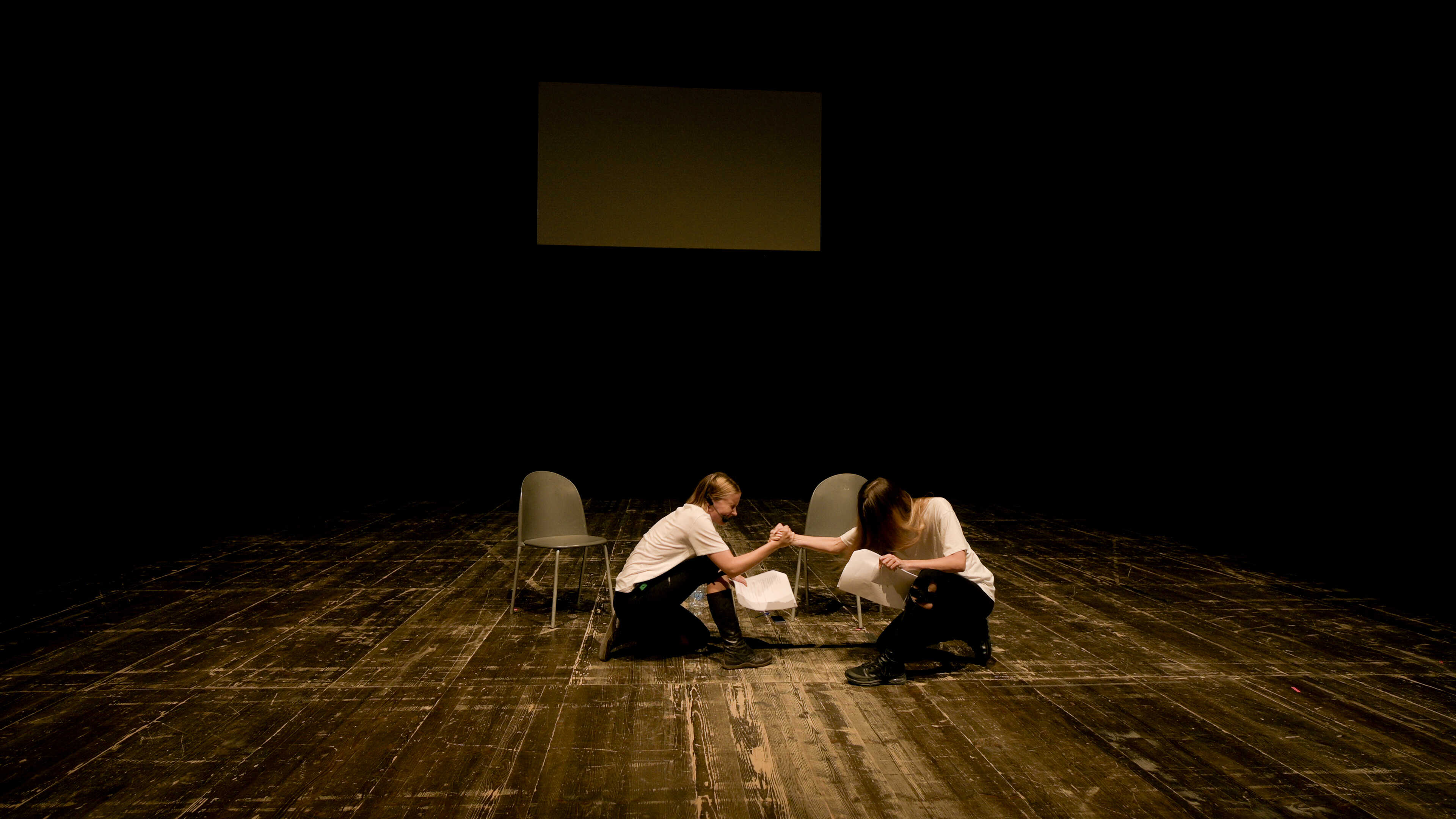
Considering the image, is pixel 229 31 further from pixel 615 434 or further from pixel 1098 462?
pixel 1098 462

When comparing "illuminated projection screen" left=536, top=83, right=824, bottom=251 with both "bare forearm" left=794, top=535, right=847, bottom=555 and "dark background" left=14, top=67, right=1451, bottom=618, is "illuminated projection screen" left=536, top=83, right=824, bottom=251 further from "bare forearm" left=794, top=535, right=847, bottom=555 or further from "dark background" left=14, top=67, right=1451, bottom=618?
"bare forearm" left=794, top=535, right=847, bottom=555

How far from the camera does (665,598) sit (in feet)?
9.14

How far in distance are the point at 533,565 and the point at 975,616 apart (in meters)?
2.90

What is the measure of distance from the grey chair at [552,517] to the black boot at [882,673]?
1282mm

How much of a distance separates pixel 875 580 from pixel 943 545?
29 centimetres

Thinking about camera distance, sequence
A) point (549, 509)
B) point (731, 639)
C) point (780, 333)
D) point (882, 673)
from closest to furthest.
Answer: point (882, 673)
point (731, 639)
point (549, 509)
point (780, 333)

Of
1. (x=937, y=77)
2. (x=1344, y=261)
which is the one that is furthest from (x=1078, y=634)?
(x=937, y=77)

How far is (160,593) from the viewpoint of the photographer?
12.4ft

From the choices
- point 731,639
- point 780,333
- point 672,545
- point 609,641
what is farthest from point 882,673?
point 780,333

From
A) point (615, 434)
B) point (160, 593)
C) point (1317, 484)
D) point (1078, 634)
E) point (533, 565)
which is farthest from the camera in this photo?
point (615, 434)

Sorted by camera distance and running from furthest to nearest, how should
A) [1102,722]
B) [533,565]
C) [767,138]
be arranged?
1. [767,138]
2. [533,565]
3. [1102,722]

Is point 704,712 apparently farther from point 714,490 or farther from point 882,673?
point 714,490

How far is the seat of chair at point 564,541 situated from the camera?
11.0 ft

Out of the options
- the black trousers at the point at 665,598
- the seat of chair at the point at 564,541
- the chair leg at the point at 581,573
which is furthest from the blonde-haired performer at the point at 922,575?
the chair leg at the point at 581,573
